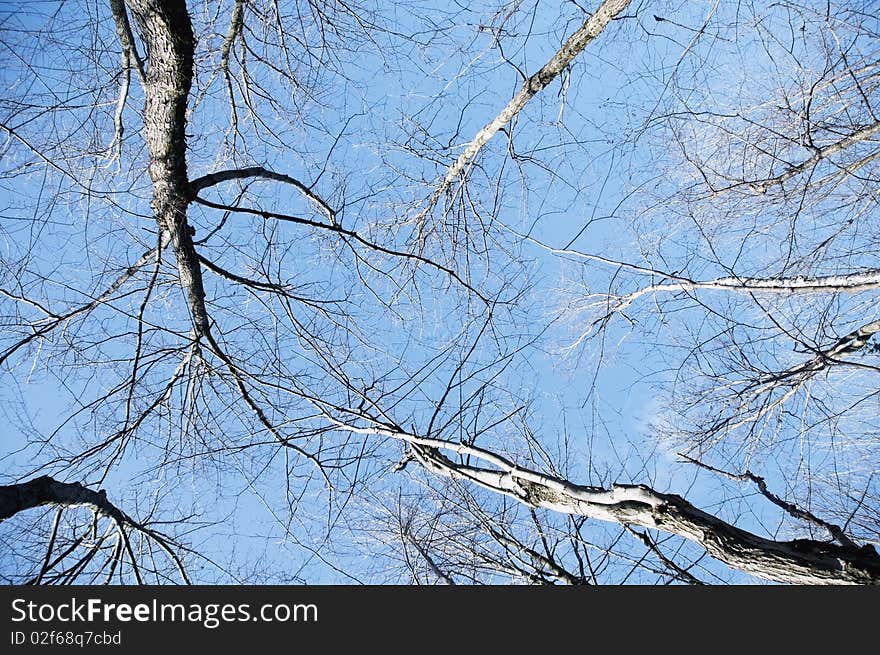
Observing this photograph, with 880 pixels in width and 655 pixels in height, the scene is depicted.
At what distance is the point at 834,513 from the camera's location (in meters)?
4.23

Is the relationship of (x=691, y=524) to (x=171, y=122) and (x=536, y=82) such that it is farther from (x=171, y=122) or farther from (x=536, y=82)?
(x=171, y=122)

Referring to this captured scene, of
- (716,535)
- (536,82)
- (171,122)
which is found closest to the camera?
(716,535)

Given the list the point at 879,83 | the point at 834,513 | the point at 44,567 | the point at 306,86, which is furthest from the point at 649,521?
the point at 879,83

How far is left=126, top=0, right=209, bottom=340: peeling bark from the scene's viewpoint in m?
2.91

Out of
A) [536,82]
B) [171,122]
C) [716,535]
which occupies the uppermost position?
[536,82]

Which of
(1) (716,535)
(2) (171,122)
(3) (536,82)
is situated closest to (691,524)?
(1) (716,535)

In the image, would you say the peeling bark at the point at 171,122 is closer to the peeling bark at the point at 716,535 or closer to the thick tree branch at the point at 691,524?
the thick tree branch at the point at 691,524

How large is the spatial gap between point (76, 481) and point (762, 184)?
4.84 meters

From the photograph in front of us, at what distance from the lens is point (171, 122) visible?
3238mm

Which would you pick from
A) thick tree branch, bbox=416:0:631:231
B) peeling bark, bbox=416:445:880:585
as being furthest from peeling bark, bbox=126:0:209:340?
peeling bark, bbox=416:445:880:585

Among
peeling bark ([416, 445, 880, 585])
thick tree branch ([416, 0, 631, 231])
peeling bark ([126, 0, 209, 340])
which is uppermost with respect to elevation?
thick tree branch ([416, 0, 631, 231])

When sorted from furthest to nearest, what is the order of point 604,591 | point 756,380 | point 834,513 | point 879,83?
point 756,380 → point 834,513 → point 879,83 → point 604,591

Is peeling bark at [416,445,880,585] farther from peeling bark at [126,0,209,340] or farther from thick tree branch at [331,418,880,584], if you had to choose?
peeling bark at [126,0,209,340]

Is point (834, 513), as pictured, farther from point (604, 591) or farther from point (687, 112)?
point (687, 112)
